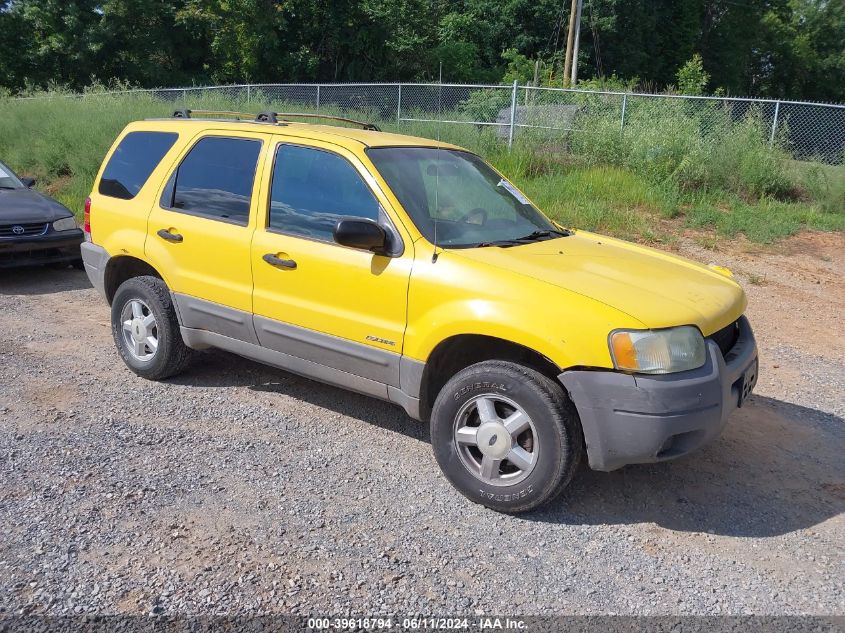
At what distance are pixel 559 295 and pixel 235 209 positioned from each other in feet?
7.60

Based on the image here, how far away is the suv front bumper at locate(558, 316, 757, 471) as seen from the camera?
11.7 ft

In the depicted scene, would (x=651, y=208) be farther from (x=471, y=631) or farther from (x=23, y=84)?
(x=23, y=84)

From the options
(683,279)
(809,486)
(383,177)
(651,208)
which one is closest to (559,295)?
(683,279)

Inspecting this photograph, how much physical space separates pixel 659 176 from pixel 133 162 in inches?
359

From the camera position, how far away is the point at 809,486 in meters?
4.41

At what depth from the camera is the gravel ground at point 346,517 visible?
3.25 metres

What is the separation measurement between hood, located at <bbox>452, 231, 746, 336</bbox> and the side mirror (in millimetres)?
427

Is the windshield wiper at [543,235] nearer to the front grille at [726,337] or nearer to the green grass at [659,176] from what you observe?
the front grille at [726,337]

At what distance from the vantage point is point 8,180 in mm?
9672

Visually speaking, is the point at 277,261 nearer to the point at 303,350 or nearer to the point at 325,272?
the point at 325,272

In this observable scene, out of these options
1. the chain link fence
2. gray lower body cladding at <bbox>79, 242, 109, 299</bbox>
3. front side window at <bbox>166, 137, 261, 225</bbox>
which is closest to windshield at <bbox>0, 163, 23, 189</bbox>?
gray lower body cladding at <bbox>79, 242, 109, 299</bbox>

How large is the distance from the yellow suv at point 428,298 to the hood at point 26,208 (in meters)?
3.32

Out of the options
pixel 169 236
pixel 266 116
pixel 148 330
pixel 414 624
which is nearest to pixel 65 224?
pixel 148 330

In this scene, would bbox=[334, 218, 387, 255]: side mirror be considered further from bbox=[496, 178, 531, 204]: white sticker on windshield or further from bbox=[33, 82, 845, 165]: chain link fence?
bbox=[33, 82, 845, 165]: chain link fence
